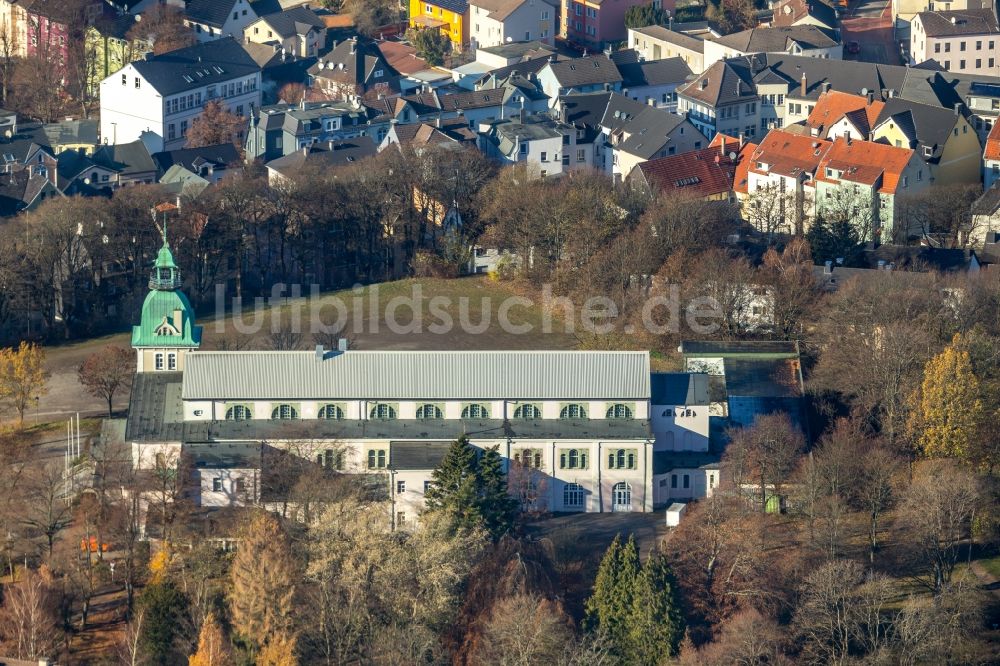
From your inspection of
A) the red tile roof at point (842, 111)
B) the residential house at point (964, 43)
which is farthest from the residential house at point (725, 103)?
the residential house at point (964, 43)

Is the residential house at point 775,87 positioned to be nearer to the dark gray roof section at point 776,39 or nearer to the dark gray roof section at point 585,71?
the dark gray roof section at point 585,71

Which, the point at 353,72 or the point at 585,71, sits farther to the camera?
the point at 353,72

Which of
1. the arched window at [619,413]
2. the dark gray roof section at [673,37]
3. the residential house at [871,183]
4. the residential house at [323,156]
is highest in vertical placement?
the dark gray roof section at [673,37]

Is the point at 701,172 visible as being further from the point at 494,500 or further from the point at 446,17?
the point at 494,500

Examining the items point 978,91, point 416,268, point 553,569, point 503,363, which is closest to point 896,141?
point 978,91

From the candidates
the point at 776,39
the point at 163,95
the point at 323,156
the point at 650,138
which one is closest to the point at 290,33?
the point at 163,95

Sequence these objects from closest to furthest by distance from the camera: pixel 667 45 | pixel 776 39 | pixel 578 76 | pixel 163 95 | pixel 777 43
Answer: pixel 163 95 → pixel 578 76 → pixel 777 43 → pixel 776 39 → pixel 667 45

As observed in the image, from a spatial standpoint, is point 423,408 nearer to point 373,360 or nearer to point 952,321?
point 373,360
